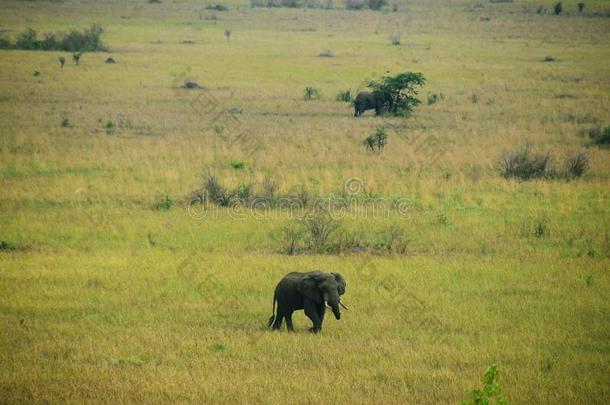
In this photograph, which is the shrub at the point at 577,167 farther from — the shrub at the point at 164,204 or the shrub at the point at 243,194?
the shrub at the point at 164,204

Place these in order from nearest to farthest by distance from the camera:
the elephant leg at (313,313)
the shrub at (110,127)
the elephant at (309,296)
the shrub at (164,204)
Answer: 1. the elephant at (309,296)
2. the elephant leg at (313,313)
3. the shrub at (164,204)
4. the shrub at (110,127)

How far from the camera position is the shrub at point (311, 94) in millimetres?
40669

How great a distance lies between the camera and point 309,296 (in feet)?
40.4

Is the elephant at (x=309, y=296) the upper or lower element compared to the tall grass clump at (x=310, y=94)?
upper

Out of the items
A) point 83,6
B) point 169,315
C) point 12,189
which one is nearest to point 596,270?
point 169,315

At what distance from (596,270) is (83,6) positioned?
301 feet

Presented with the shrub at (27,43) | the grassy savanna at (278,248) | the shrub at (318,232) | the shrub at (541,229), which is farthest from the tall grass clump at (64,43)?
the shrub at (541,229)

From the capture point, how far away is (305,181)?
77.9ft

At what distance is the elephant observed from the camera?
12.1 m

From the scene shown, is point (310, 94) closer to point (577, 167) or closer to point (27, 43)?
point (577, 167)

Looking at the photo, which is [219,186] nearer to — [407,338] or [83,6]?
[407,338]

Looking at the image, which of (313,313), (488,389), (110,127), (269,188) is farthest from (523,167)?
(488,389)

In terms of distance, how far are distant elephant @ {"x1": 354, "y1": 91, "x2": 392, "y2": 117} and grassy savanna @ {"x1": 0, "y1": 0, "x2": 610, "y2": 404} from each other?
0.96m

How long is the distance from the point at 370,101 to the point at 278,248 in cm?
1903
